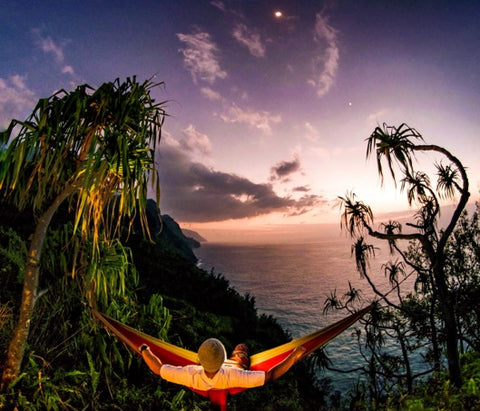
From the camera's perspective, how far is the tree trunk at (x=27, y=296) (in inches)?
64.4

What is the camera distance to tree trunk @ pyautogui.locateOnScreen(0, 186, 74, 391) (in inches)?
64.4

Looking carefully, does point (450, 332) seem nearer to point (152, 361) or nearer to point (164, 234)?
point (152, 361)

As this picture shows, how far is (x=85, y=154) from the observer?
1.68 metres

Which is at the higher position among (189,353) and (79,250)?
(79,250)

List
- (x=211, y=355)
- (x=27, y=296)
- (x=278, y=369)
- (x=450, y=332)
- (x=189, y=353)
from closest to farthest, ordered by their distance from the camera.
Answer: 1. (x=211, y=355)
2. (x=278, y=369)
3. (x=27, y=296)
4. (x=189, y=353)
5. (x=450, y=332)

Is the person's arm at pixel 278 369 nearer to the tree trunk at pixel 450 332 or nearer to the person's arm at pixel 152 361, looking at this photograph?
the person's arm at pixel 152 361

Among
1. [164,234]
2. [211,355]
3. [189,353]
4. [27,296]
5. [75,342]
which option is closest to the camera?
[211,355]

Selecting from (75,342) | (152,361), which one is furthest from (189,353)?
(75,342)

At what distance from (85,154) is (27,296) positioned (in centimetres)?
95

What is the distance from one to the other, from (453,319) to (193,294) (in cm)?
1007

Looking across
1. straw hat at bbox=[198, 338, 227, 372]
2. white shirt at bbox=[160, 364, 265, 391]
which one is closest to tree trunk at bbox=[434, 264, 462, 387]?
white shirt at bbox=[160, 364, 265, 391]

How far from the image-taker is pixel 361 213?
3.41 m

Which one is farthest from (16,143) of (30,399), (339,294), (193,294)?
(339,294)

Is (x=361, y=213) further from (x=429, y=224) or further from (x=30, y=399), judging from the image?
(x=30, y=399)
